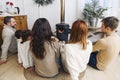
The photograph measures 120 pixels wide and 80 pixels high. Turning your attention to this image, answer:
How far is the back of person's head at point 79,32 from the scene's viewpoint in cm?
196

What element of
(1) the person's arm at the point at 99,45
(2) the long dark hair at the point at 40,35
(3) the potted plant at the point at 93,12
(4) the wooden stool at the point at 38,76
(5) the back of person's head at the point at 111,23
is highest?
(3) the potted plant at the point at 93,12

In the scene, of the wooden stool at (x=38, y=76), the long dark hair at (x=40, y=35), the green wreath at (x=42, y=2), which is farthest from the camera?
the green wreath at (x=42, y=2)

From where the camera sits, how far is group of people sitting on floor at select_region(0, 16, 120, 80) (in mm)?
1963

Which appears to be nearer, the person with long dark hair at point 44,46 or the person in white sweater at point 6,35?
the person with long dark hair at point 44,46

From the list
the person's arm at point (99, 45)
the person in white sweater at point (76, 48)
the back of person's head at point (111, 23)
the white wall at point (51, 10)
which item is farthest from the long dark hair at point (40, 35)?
the white wall at point (51, 10)

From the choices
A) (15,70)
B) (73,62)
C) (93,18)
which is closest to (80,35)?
(73,62)

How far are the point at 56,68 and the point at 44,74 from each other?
183 mm

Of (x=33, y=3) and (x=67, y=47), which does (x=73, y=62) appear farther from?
(x=33, y=3)

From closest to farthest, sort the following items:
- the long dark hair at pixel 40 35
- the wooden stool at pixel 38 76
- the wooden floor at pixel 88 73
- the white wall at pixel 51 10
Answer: the long dark hair at pixel 40 35 → the wooden stool at pixel 38 76 → the wooden floor at pixel 88 73 → the white wall at pixel 51 10

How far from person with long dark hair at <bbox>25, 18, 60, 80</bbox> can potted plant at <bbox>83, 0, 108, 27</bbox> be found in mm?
1959

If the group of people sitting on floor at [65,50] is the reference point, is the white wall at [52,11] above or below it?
above

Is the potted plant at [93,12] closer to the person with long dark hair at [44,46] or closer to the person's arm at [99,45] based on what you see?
the person's arm at [99,45]

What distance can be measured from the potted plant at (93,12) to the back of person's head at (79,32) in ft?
5.91

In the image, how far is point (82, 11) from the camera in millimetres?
4023
